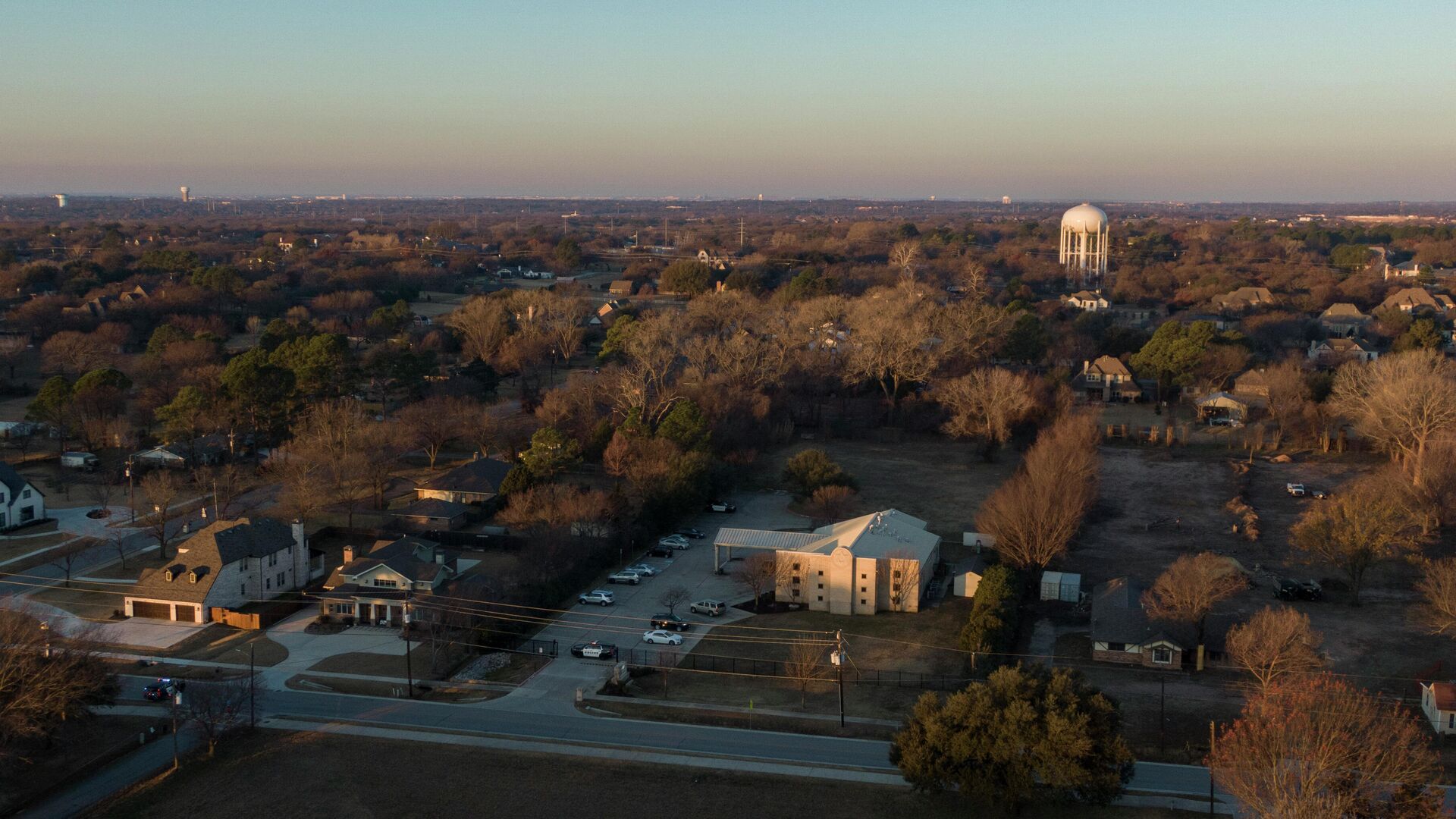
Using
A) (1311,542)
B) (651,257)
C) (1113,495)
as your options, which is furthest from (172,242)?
(1311,542)

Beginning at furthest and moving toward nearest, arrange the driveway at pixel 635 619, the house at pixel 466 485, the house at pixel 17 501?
the house at pixel 466 485, the house at pixel 17 501, the driveway at pixel 635 619

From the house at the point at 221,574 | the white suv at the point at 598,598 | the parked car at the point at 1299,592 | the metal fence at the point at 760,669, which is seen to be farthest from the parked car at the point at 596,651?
the parked car at the point at 1299,592

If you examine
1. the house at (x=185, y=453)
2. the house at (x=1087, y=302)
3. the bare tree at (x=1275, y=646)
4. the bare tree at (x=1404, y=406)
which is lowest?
the bare tree at (x=1275, y=646)

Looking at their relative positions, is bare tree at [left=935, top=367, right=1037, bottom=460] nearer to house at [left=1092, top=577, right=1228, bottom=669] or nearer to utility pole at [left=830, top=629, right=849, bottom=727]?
house at [left=1092, top=577, right=1228, bottom=669]

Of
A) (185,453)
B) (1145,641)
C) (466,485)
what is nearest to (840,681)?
(1145,641)

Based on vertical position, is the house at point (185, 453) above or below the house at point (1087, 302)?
below

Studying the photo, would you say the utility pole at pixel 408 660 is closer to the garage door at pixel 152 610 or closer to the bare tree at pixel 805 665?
the garage door at pixel 152 610

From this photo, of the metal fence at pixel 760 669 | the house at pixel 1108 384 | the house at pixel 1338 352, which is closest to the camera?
the metal fence at pixel 760 669

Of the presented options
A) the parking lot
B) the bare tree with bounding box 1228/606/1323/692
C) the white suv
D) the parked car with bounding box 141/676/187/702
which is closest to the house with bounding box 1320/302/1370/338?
the parking lot

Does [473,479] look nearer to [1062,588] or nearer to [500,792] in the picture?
[1062,588]
